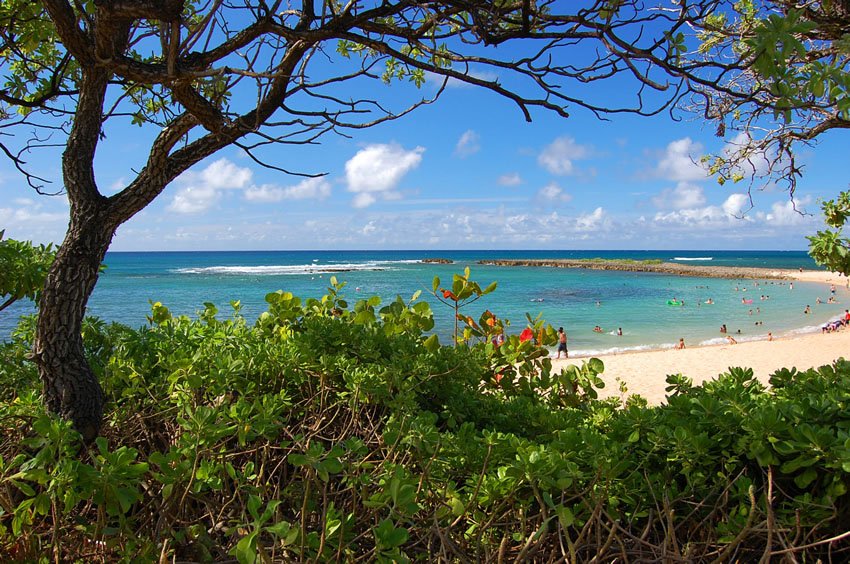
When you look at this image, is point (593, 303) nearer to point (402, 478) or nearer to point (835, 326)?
point (835, 326)

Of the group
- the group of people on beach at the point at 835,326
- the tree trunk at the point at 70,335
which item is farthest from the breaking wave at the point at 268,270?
the tree trunk at the point at 70,335

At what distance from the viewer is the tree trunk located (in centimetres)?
207

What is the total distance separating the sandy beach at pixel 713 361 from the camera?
14.7 m

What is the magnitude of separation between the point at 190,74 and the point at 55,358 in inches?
46.8

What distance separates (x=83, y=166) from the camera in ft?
7.46

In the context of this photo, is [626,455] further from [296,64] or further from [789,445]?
[296,64]

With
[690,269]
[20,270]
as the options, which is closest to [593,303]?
[20,270]

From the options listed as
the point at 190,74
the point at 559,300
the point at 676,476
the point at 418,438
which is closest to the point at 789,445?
the point at 676,476

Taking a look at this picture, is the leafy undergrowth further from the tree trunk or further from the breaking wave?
the breaking wave

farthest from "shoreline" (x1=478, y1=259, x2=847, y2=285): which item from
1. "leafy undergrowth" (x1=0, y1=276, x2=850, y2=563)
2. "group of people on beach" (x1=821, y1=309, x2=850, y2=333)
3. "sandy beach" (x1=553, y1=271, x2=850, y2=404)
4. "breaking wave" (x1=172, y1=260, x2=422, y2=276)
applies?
"leafy undergrowth" (x1=0, y1=276, x2=850, y2=563)

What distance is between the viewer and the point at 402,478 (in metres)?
1.32

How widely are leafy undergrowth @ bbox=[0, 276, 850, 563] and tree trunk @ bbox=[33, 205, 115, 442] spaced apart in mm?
95

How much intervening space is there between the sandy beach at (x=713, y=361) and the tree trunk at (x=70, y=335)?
1229 cm

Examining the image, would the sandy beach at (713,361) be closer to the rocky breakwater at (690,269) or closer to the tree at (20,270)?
the tree at (20,270)
